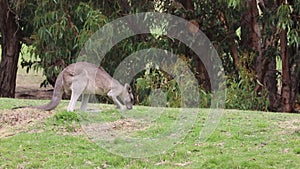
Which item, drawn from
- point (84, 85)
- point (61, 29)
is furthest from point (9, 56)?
point (84, 85)

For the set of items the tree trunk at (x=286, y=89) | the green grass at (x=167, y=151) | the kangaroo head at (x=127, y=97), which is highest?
the tree trunk at (x=286, y=89)

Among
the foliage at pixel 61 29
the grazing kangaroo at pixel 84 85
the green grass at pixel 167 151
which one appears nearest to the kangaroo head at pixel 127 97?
the grazing kangaroo at pixel 84 85

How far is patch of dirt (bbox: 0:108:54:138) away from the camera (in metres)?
7.76

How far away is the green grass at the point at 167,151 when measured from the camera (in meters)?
6.49

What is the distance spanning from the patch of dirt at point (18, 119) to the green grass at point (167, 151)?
15 cm

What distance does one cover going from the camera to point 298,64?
14266 millimetres

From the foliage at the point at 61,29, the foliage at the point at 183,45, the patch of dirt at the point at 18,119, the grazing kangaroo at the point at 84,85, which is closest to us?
the patch of dirt at the point at 18,119

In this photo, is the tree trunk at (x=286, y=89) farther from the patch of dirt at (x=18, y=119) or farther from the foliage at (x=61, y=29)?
the patch of dirt at (x=18, y=119)

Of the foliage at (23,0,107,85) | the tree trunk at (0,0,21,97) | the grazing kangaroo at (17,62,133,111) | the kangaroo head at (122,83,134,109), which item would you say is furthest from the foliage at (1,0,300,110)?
the grazing kangaroo at (17,62,133,111)

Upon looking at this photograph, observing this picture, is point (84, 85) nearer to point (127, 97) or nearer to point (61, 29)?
point (127, 97)

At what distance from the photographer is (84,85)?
8.20 m

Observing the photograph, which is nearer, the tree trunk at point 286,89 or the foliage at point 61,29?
the foliage at point 61,29

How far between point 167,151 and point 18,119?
2260 millimetres

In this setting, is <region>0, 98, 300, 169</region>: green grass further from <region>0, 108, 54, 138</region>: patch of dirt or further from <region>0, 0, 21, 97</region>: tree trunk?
<region>0, 0, 21, 97</region>: tree trunk
